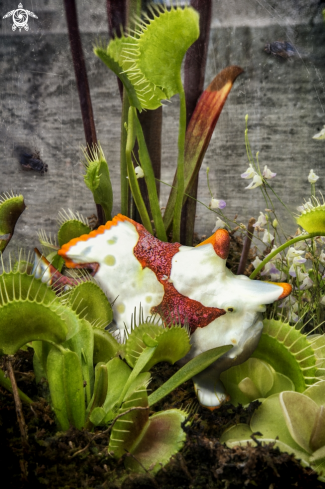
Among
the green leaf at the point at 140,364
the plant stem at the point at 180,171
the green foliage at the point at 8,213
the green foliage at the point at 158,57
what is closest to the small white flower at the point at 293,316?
the plant stem at the point at 180,171

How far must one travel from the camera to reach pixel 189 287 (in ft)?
2.28

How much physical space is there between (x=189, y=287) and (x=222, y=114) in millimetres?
435

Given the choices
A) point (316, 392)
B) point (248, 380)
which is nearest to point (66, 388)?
point (248, 380)

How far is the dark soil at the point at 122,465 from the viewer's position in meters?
0.47

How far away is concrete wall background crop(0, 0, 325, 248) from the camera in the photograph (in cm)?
85

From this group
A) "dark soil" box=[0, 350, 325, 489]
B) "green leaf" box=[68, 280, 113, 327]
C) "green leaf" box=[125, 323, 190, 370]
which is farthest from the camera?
"green leaf" box=[68, 280, 113, 327]

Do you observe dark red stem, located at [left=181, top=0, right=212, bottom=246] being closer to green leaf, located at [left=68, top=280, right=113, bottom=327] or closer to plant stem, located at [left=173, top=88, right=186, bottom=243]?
plant stem, located at [left=173, top=88, right=186, bottom=243]

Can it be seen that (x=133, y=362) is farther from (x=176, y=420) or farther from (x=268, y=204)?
(x=268, y=204)

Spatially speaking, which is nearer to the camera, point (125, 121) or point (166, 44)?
point (166, 44)

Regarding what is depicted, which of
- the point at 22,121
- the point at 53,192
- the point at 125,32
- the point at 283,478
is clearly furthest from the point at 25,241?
the point at 283,478

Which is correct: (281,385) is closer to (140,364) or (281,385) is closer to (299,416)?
(299,416)

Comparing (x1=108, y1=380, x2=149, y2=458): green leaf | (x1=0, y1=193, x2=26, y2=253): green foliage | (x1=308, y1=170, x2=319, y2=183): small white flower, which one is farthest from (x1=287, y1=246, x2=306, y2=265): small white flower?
(x1=0, y1=193, x2=26, y2=253): green foliage

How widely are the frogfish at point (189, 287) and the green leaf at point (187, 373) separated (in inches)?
1.8

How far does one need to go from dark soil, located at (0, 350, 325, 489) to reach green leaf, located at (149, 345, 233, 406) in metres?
0.06
